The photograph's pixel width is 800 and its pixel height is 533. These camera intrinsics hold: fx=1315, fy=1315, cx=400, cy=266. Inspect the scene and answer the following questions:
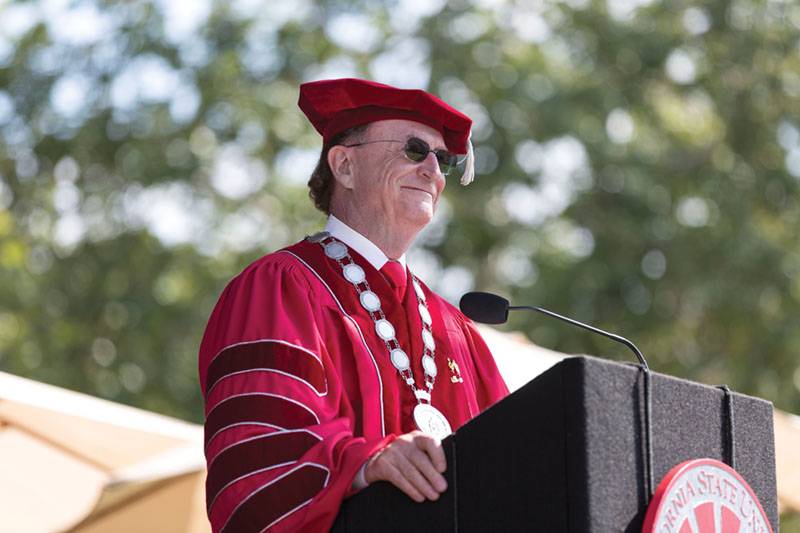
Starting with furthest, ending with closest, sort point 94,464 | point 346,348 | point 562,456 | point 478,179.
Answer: point 478,179
point 94,464
point 346,348
point 562,456

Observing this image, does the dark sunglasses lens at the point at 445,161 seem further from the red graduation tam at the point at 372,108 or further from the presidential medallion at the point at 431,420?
the presidential medallion at the point at 431,420

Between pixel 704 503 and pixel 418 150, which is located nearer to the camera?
pixel 704 503

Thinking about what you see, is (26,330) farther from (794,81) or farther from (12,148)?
(794,81)

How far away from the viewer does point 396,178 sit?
136 inches

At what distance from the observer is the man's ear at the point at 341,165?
358 centimetres

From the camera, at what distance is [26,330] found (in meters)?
14.0

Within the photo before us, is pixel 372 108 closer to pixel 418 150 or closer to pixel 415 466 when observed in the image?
pixel 418 150

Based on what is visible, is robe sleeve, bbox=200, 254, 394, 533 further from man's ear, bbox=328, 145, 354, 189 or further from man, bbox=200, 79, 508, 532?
man's ear, bbox=328, 145, 354, 189

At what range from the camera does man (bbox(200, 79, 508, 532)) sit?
2656mm

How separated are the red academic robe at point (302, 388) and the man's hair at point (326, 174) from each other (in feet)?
0.99

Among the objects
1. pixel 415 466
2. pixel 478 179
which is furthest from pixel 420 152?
pixel 478 179

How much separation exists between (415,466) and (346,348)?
73 centimetres

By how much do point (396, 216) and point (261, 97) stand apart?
10858 mm

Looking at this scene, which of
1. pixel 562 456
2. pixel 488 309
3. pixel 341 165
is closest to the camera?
pixel 562 456
